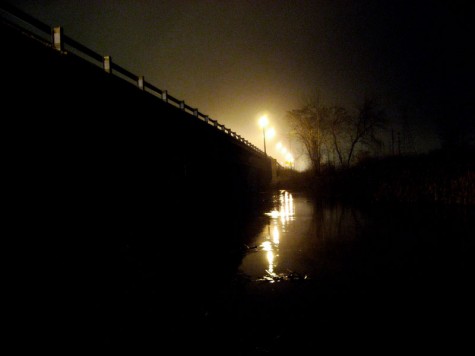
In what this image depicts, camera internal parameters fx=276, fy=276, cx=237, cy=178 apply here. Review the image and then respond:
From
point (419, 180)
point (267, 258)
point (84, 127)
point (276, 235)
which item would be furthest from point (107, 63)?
point (419, 180)

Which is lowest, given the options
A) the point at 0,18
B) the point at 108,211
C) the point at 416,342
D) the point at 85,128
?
the point at 416,342

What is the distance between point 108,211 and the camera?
7508mm

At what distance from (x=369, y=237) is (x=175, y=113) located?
28.7ft

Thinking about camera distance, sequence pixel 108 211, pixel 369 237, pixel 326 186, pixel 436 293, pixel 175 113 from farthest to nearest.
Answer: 1. pixel 326 186
2. pixel 175 113
3. pixel 369 237
4. pixel 108 211
5. pixel 436 293

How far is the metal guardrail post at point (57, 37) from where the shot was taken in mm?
6215

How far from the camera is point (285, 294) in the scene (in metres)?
4.77

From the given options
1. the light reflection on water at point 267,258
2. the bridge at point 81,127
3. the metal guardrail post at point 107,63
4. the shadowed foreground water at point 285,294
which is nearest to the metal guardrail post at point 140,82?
the bridge at point 81,127

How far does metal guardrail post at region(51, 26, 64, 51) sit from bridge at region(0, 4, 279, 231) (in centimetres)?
2

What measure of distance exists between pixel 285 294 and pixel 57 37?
7307 millimetres

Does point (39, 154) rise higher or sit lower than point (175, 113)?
lower

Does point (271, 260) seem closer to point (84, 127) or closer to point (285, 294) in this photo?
point (285, 294)

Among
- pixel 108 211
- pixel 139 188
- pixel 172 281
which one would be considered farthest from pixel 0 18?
pixel 172 281

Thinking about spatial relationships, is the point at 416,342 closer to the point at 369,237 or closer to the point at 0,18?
the point at 369,237

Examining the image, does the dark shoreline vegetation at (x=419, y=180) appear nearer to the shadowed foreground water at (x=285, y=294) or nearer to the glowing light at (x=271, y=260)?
the shadowed foreground water at (x=285, y=294)
